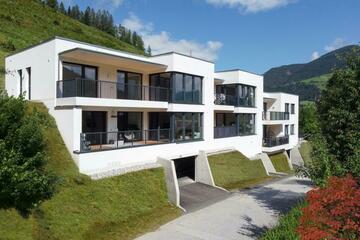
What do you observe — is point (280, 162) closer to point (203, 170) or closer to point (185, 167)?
point (185, 167)

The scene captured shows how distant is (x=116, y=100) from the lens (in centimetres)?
1902

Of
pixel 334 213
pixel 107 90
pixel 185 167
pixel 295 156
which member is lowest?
pixel 295 156

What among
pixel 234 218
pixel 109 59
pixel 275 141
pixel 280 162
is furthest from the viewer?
pixel 280 162

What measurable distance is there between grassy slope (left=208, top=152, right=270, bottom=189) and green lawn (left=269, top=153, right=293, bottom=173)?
27.9ft

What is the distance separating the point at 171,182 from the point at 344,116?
33.0ft

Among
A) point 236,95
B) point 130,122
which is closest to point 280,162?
point 236,95

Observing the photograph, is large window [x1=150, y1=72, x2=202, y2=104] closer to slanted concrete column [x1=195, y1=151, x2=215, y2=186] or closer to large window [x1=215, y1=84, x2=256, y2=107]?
slanted concrete column [x1=195, y1=151, x2=215, y2=186]

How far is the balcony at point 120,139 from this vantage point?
17.7 metres

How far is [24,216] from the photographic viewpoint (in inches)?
485

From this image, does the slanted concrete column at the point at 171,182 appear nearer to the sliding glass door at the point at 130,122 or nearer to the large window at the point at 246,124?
the sliding glass door at the point at 130,122

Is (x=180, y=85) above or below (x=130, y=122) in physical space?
above

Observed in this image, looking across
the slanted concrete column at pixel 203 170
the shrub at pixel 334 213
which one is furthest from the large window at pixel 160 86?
the shrub at pixel 334 213

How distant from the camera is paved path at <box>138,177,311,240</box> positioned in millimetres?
14531

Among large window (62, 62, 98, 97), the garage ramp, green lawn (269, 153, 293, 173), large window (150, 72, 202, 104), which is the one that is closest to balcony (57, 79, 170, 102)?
large window (62, 62, 98, 97)
